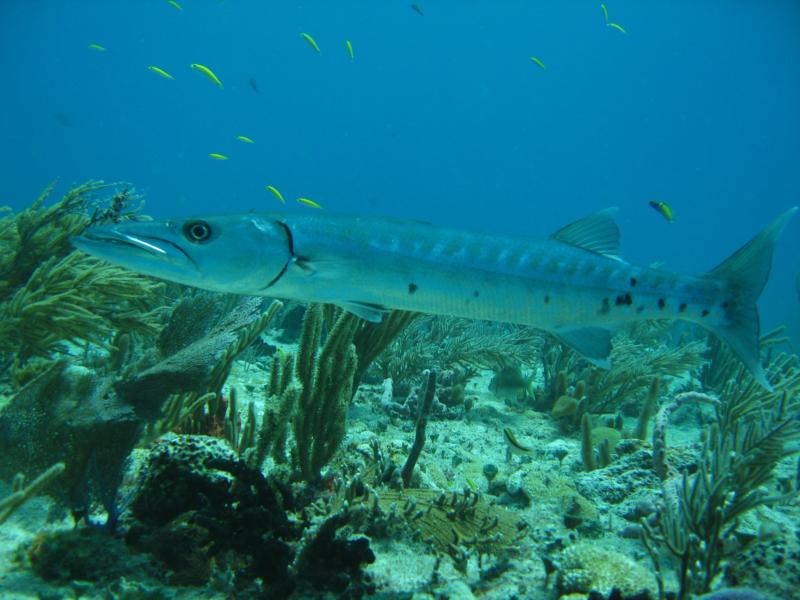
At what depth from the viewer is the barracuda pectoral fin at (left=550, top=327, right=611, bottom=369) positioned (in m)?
3.44

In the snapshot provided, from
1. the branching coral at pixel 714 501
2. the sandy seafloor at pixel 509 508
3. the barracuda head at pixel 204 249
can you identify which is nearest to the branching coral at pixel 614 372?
the sandy seafloor at pixel 509 508

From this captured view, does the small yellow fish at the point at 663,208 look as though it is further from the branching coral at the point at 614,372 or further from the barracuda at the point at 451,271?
the barracuda at the point at 451,271

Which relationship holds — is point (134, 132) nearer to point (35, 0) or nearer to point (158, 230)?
point (35, 0)

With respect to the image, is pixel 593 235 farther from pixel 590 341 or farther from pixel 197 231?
pixel 197 231

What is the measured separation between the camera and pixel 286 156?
14812cm

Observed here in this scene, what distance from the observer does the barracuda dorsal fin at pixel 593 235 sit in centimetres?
364

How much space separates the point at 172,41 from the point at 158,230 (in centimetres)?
16158

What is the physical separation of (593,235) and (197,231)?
2.89 meters

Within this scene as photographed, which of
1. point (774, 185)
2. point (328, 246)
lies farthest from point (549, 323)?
point (774, 185)

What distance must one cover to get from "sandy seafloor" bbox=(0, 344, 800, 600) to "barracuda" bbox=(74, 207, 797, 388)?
1.34 meters

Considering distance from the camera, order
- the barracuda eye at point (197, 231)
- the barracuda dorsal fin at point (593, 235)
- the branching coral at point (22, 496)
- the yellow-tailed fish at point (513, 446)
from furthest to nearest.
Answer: the yellow-tailed fish at point (513, 446) → the barracuda dorsal fin at point (593, 235) → the barracuda eye at point (197, 231) → the branching coral at point (22, 496)

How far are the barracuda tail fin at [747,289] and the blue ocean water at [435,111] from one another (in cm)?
11467

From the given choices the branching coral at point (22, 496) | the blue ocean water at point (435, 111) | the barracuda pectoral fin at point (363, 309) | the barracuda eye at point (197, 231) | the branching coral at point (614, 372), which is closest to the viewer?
the branching coral at point (22, 496)

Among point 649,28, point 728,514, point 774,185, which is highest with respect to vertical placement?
point 649,28
